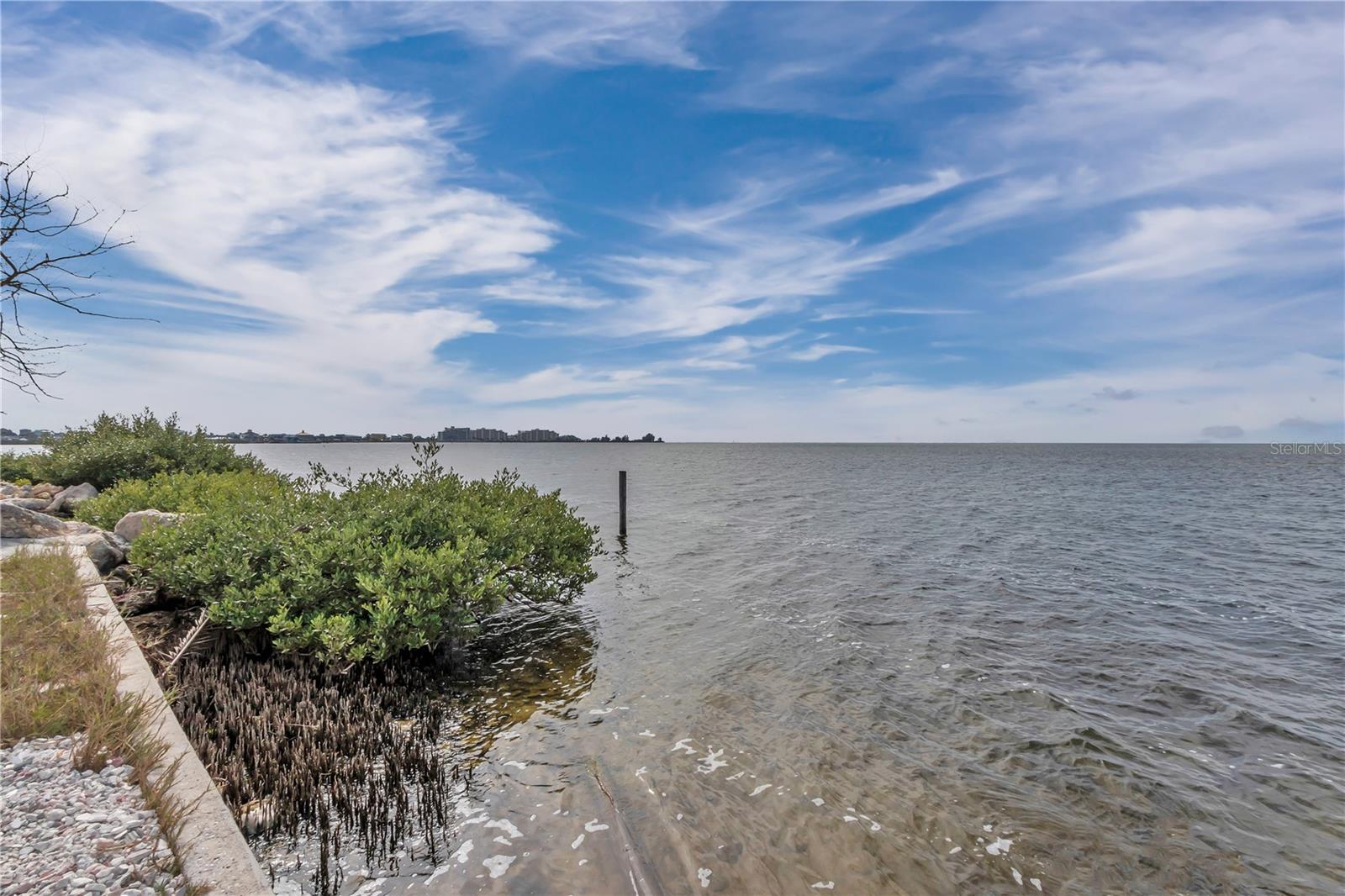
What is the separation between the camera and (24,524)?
12.3m

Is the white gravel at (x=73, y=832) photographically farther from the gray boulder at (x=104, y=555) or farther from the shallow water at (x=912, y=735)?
the gray boulder at (x=104, y=555)

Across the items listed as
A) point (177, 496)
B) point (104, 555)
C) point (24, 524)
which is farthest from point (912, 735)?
point (24, 524)

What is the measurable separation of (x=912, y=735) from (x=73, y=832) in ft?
28.5

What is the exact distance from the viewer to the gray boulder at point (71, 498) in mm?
17094

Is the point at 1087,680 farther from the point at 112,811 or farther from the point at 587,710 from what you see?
the point at 112,811

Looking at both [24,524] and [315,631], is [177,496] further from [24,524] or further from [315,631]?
[315,631]

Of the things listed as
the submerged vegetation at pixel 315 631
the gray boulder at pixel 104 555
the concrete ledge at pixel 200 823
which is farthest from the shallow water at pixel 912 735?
the gray boulder at pixel 104 555

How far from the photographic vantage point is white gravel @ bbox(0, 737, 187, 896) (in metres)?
3.36

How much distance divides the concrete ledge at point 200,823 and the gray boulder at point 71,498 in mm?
15556

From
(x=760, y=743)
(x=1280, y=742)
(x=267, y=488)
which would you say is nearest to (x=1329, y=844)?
(x=1280, y=742)

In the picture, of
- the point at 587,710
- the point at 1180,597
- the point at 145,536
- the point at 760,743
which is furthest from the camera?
the point at 1180,597

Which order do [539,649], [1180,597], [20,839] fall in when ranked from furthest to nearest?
1. [1180,597]
2. [539,649]
3. [20,839]

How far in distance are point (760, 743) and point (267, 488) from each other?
12864 mm

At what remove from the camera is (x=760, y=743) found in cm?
805
